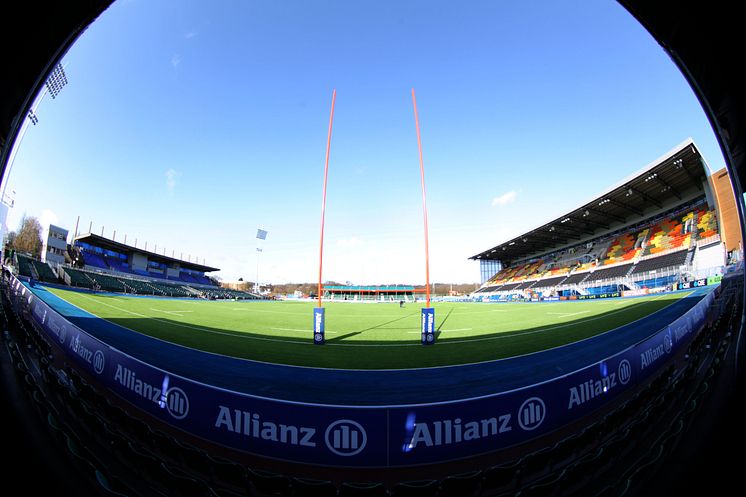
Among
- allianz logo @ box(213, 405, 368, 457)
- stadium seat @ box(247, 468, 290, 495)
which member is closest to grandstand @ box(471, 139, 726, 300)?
allianz logo @ box(213, 405, 368, 457)

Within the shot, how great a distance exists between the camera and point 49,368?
5.67m

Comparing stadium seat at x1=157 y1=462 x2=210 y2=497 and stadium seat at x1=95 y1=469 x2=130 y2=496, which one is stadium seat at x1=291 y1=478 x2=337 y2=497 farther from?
stadium seat at x1=95 y1=469 x2=130 y2=496

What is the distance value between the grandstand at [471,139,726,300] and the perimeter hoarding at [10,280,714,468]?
35.1 metres

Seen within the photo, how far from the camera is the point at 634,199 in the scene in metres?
38.2

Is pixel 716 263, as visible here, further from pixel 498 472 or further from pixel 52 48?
pixel 52 48

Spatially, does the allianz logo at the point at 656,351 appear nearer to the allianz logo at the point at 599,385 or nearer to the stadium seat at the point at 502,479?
the allianz logo at the point at 599,385

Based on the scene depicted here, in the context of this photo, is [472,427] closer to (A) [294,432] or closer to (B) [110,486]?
(A) [294,432]

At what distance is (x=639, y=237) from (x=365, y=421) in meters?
54.1

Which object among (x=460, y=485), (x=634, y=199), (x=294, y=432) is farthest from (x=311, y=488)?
(x=634, y=199)

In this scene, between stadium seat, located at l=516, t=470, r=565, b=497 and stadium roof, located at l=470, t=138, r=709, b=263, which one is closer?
stadium seat, located at l=516, t=470, r=565, b=497

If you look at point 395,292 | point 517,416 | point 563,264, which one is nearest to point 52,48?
point 517,416

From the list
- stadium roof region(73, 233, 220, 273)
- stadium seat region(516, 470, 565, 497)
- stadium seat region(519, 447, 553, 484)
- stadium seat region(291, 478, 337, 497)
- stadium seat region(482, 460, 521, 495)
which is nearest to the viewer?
stadium seat region(516, 470, 565, 497)

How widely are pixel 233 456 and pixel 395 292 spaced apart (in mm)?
83910

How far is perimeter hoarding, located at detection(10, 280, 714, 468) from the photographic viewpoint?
3.62 meters
